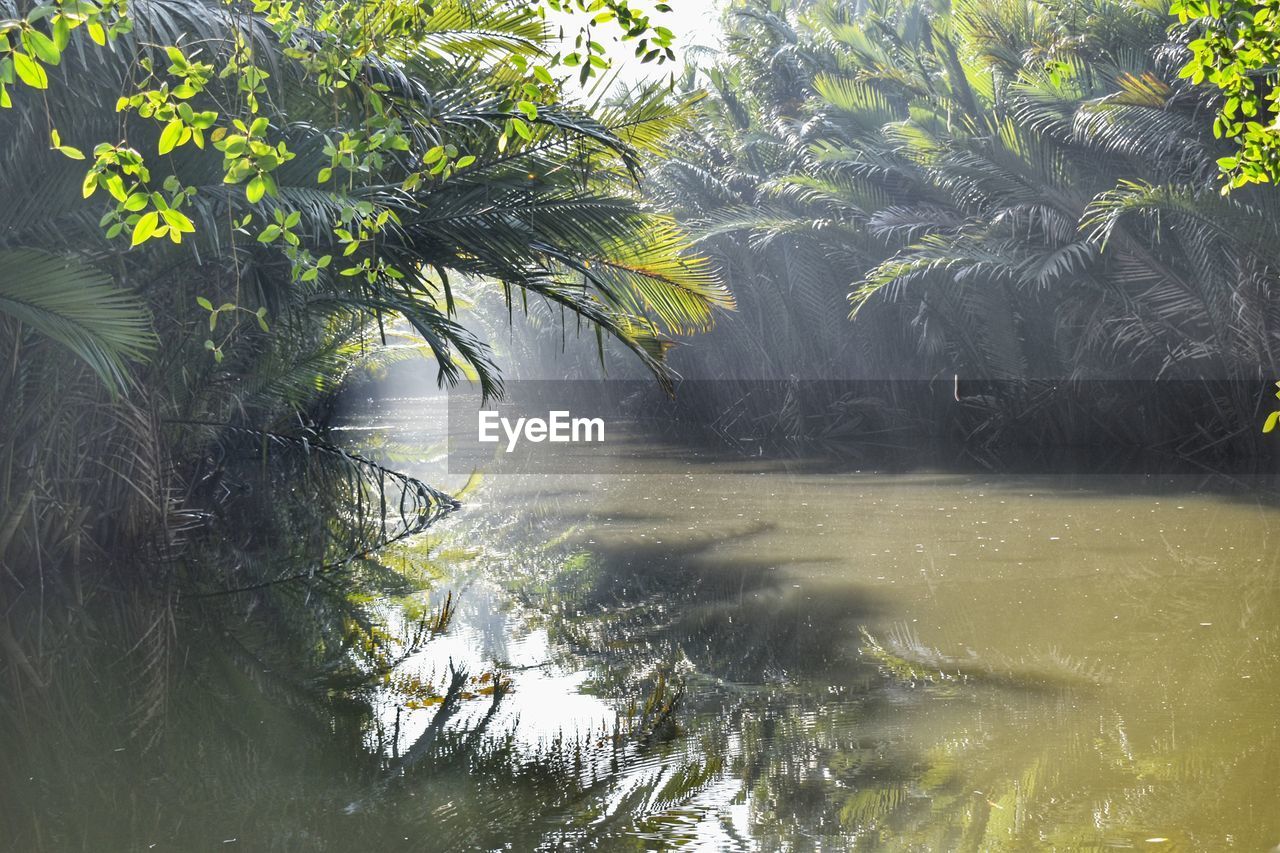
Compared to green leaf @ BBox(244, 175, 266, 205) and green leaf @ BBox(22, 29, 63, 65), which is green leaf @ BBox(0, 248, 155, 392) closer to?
green leaf @ BBox(244, 175, 266, 205)

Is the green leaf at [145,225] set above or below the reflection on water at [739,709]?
above

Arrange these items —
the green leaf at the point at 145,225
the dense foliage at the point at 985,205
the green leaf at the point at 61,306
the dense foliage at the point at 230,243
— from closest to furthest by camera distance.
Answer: the green leaf at the point at 145,225 < the green leaf at the point at 61,306 < the dense foliage at the point at 230,243 < the dense foliage at the point at 985,205

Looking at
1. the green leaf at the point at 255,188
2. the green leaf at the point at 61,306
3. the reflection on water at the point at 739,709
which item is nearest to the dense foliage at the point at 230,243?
the green leaf at the point at 61,306

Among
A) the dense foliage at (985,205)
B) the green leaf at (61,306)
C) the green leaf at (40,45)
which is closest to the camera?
the green leaf at (40,45)

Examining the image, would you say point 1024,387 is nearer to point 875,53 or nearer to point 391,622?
point 875,53

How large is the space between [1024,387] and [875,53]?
4.33 meters

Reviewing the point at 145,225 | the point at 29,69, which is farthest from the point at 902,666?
the point at 29,69

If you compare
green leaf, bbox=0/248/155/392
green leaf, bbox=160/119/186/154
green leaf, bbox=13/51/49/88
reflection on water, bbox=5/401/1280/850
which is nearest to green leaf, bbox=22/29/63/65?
green leaf, bbox=13/51/49/88

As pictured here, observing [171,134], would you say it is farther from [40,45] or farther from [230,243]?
[230,243]

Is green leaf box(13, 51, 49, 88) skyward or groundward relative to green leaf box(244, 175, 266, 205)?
skyward

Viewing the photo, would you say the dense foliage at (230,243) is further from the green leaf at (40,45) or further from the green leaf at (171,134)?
the green leaf at (40,45)

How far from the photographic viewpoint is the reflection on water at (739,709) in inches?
117

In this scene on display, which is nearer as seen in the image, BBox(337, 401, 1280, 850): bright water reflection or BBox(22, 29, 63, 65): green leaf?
BBox(22, 29, 63, 65): green leaf

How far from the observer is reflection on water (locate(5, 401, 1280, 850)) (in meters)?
2.98
